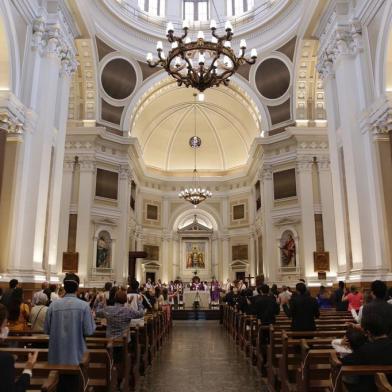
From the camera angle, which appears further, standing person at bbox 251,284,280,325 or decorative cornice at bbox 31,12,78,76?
decorative cornice at bbox 31,12,78,76

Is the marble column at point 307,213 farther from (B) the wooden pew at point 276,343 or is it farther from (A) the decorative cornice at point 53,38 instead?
(B) the wooden pew at point 276,343

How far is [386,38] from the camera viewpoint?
28.5 feet

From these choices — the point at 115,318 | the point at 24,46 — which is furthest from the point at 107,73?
the point at 115,318

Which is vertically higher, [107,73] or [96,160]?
[107,73]

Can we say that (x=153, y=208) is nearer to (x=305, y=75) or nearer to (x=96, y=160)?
(x=96, y=160)

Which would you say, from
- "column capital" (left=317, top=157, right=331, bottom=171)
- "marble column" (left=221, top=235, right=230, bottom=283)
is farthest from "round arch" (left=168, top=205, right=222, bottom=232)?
"column capital" (left=317, top=157, right=331, bottom=171)

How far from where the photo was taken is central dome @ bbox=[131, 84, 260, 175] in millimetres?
24031

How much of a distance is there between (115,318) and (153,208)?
20.5m

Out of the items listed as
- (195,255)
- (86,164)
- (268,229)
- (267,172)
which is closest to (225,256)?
(195,255)

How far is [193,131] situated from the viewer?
2694cm

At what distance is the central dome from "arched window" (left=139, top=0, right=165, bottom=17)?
13.1ft

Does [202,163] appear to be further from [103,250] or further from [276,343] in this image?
[276,343]

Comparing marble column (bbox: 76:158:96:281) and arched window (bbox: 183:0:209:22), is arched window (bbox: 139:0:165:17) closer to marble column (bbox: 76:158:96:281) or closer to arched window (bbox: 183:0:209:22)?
arched window (bbox: 183:0:209:22)

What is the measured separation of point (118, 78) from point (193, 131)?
8.22 metres
